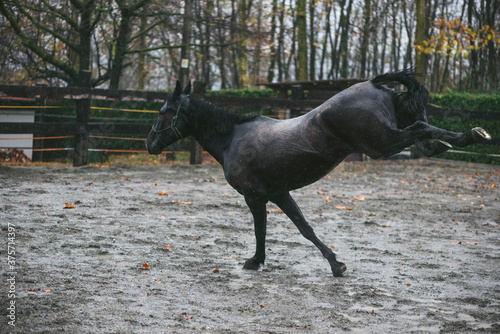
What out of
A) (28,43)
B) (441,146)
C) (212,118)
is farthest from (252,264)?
(28,43)

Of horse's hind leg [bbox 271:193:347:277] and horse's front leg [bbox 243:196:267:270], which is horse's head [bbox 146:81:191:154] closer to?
horse's front leg [bbox 243:196:267:270]

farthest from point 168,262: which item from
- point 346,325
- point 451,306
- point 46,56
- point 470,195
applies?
point 46,56

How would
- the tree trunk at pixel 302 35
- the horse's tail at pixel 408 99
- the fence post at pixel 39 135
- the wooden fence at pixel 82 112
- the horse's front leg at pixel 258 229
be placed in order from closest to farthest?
the horse's tail at pixel 408 99 → the horse's front leg at pixel 258 229 → the wooden fence at pixel 82 112 → the fence post at pixel 39 135 → the tree trunk at pixel 302 35

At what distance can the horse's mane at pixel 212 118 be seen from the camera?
5.50 m

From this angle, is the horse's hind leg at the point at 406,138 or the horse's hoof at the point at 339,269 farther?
the horse's hoof at the point at 339,269

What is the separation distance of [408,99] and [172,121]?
2.33 meters

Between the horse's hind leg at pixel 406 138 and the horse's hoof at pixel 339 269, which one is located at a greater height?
the horse's hind leg at pixel 406 138

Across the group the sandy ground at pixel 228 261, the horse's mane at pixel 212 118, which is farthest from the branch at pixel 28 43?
the horse's mane at pixel 212 118

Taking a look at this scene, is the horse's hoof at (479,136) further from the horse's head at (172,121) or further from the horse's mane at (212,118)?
the horse's head at (172,121)

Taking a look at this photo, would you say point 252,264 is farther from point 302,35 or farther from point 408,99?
point 302,35

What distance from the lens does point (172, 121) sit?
558 centimetres

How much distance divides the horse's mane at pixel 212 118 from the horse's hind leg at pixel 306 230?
34.3 inches

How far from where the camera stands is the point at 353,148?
4855mm

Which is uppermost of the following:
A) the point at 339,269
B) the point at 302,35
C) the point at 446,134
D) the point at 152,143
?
the point at 302,35
